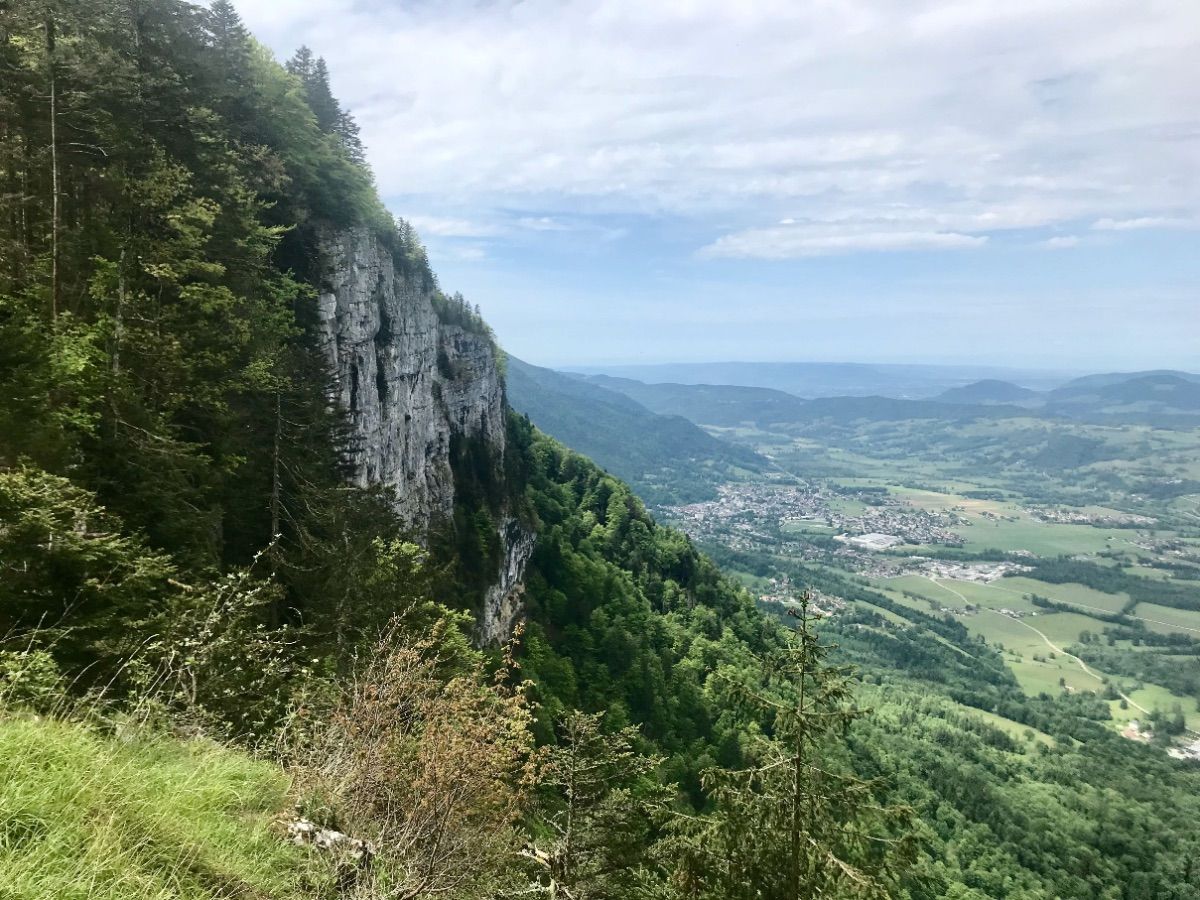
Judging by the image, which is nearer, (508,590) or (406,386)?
(406,386)

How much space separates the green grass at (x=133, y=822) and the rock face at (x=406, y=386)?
13233 millimetres

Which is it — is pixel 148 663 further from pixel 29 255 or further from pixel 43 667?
pixel 29 255

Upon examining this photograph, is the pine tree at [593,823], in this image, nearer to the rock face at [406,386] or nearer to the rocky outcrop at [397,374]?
the rocky outcrop at [397,374]

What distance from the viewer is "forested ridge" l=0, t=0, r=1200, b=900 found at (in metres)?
5.18

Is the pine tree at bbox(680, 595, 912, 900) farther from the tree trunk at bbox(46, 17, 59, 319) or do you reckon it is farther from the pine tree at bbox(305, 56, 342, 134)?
the pine tree at bbox(305, 56, 342, 134)

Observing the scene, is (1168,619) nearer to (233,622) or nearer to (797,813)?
(797,813)

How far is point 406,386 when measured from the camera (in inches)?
1411

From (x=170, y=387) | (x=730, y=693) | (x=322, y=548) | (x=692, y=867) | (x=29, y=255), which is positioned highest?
(x=29, y=255)

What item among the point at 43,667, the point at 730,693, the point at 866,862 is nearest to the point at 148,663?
the point at 43,667

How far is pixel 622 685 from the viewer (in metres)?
44.1

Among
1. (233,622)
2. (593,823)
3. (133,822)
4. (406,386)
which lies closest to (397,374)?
(406,386)

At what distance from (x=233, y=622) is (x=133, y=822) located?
3.20 metres

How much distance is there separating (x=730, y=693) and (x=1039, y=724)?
113728 mm

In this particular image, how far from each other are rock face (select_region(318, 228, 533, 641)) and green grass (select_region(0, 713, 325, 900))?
43.4 feet
